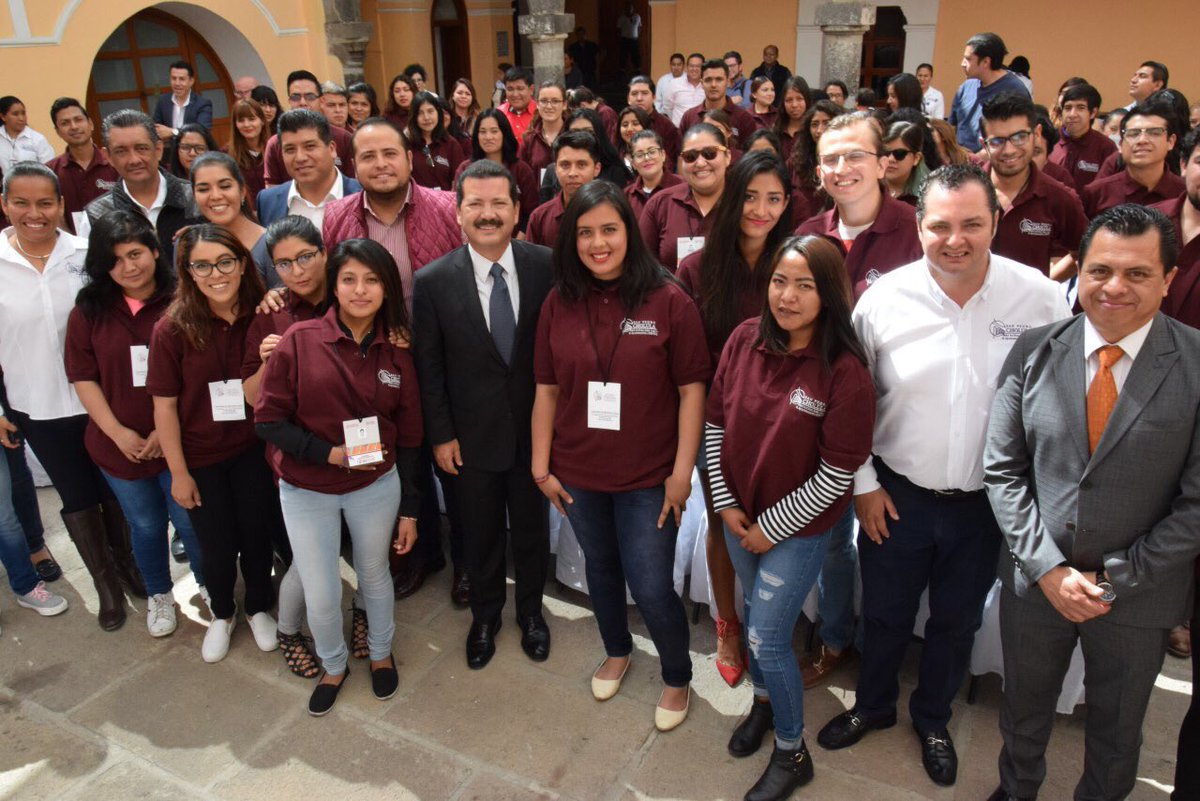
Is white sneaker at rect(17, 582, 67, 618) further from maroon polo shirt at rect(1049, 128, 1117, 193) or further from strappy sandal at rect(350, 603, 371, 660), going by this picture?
maroon polo shirt at rect(1049, 128, 1117, 193)

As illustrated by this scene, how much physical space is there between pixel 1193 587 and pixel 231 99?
41.2ft

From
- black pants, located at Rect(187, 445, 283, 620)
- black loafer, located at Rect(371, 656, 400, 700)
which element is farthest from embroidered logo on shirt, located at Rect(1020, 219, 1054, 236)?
black pants, located at Rect(187, 445, 283, 620)

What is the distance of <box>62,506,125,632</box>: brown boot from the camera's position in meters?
3.67

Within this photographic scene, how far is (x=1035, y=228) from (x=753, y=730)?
2547 millimetres

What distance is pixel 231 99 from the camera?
1176 cm

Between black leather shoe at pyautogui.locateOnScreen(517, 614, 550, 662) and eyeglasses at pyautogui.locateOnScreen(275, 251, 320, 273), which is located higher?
eyeglasses at pyautogui.locateOnScreen(275, 251, 320, 273)

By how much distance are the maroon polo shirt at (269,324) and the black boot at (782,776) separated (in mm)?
2194

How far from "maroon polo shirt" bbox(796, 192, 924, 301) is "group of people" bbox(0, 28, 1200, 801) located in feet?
0.03

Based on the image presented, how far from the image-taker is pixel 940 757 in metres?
2.72

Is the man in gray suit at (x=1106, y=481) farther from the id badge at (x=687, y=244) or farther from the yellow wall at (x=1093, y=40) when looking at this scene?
the yellow wall at (x=1093, y=40)

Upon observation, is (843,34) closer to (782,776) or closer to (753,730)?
(753,730)

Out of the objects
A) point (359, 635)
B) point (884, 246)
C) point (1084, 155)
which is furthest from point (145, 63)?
point (884, 246)

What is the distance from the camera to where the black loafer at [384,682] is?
10.5 feet

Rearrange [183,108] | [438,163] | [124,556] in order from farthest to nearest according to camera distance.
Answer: [183,108], [438,163], [124,556]
